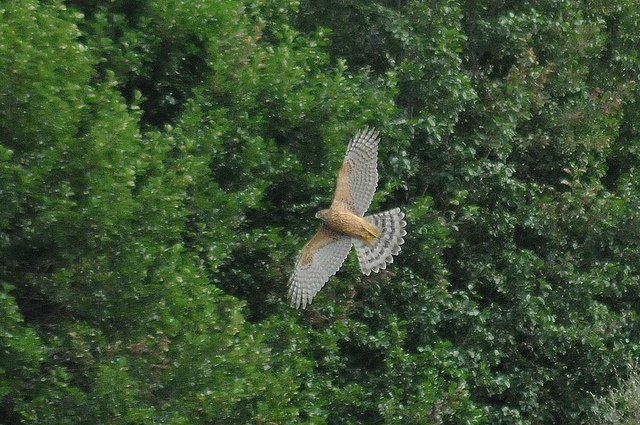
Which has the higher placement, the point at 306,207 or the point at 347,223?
the point at 347,223

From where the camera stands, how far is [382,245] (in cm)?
1300

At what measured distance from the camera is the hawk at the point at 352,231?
12359 mm

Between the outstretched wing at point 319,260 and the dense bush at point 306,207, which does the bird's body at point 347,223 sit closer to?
the outstretched wing at point 319,260

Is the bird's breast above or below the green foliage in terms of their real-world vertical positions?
above

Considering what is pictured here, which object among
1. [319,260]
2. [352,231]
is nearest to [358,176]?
[352,231]

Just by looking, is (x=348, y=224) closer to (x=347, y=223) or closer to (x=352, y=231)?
(x=347, y=223)

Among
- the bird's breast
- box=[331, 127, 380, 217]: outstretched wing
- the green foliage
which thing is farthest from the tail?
the green foliage

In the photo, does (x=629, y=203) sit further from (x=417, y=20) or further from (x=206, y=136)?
(x=206, y=136)

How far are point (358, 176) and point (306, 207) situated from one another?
0.73 meters

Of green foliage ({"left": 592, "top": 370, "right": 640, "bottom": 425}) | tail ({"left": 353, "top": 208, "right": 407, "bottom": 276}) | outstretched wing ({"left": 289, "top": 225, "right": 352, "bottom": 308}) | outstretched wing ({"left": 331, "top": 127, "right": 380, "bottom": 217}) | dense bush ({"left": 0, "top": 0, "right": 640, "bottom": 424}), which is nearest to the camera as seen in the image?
dense bush ({"left": 0, "top": 0, "right": 640, "bottom": 424})

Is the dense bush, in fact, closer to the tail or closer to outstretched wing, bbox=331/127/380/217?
outstretched wing, bbox=331/127/380/217

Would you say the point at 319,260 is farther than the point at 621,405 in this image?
No

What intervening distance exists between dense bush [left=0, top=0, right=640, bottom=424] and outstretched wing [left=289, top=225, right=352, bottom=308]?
44cm

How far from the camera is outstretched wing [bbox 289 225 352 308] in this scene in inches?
486
